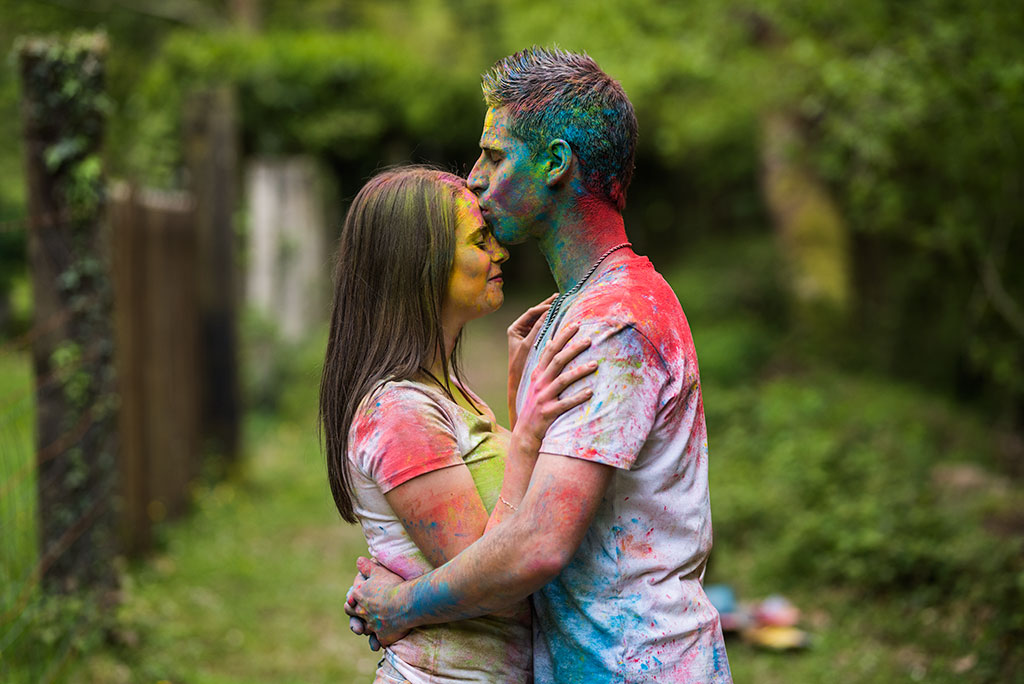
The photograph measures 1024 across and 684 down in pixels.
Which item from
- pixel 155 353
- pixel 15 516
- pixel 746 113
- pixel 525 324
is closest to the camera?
pixel 525 324

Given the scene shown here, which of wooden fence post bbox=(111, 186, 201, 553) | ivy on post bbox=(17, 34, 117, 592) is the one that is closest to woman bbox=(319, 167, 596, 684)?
ivy on post bbox=(17, 34, 117, 592)

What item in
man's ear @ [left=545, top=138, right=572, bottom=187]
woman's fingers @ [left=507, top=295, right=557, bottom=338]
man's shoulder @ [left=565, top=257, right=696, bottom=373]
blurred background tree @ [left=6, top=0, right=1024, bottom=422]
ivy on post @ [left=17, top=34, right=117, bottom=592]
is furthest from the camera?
blurred background tree @ [left=6, top=0, right=1024, bottom=422]

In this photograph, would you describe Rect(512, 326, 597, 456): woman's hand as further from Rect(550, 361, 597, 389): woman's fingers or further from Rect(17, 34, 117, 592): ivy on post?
Rect(17, 34, 117, 592): ivy on post

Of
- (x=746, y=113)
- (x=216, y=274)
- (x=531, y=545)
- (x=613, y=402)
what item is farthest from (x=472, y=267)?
(x=746, y=113)

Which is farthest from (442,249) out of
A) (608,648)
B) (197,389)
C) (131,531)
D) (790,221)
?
(790,221)

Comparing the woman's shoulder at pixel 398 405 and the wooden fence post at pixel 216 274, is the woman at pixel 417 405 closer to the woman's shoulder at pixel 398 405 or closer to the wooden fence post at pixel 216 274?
the woman's shoulder at pixel 398 405

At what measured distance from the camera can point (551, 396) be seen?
1.98 metres

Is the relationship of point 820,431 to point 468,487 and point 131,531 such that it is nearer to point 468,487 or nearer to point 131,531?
point 131,531

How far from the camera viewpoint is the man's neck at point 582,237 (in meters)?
2.24

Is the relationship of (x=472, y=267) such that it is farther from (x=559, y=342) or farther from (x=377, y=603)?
(x=377, y=603)

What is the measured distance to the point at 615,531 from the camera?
209cm

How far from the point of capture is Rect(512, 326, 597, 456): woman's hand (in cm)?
197

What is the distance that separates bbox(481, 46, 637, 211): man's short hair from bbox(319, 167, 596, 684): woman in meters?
0.25

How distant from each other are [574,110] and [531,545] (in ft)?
2.89
